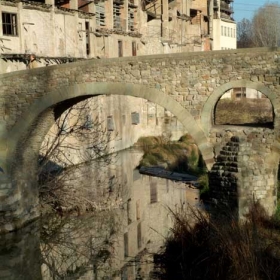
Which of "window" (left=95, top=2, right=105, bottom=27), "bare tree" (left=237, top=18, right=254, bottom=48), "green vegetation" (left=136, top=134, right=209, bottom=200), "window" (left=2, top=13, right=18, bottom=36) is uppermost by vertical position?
"bare tree" (left=237, top=18, right=254, bottom=48)

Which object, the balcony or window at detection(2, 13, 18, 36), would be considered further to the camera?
the balcony

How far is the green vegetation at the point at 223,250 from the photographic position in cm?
724

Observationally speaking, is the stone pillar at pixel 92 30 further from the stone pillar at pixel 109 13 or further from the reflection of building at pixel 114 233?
the reflection of building at pixel 114 233

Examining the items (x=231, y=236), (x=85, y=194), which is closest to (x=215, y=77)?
(x=231, y=236)

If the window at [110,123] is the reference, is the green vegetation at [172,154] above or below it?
below

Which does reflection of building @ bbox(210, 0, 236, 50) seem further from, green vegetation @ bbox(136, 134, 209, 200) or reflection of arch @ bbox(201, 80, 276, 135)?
reflection of arch @ bbox(201, 80, 276, 135)

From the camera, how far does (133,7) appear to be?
28.2 m

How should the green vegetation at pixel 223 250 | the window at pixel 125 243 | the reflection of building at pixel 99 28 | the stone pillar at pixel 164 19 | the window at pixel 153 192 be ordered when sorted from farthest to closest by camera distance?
the stone pillar at pixel 164 19 → the reflection of building at pixel 99 28 → the window at pixel 153 192 → the window at pixel 125 243 → the green vegetation at pixel 223 250

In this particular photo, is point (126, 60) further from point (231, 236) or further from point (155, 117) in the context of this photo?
point (155, 117)

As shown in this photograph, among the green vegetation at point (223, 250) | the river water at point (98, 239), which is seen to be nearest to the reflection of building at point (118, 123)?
the river water at point (98, 239)

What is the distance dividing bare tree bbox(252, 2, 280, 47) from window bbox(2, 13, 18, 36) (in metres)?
24.3

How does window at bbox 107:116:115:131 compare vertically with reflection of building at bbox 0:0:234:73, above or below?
below

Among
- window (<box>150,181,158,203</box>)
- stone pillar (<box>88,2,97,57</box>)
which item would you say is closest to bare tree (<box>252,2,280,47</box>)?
stone pillar (<box>88,2,97,57</box>)

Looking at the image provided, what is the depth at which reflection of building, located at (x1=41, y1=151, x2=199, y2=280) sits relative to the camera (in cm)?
1096
